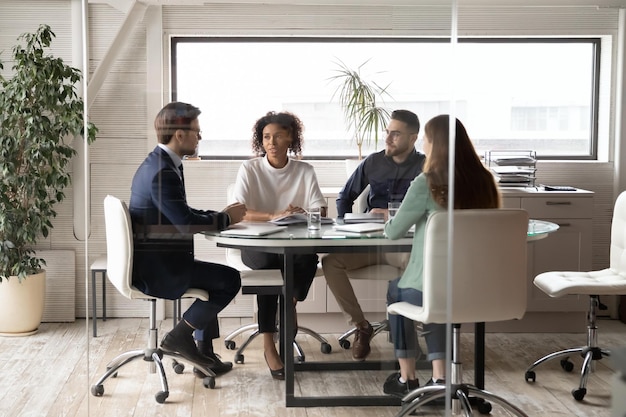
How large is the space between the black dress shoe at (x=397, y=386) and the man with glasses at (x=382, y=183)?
10.8 inches

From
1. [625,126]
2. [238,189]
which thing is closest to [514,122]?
[625,126]

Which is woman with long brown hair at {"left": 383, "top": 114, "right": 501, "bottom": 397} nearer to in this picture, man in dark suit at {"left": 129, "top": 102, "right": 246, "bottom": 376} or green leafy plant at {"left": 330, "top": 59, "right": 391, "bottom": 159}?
green leafy plant at {"left": 330, "top": 59, "right": 391, "bottom": 159}

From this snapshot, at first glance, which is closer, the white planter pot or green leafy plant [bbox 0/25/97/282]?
green leafy plant [bbox 0/25/97/282]

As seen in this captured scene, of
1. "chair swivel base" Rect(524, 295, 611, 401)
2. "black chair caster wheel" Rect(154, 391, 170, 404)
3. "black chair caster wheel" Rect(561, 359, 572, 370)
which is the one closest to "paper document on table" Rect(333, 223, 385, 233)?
"black chair caster wheel" Rect(154, 391, 170, 404)

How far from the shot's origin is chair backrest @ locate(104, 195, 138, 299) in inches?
101

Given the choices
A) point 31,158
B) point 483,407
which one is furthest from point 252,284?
point 31,158

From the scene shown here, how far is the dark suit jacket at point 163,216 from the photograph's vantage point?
2.52 metres

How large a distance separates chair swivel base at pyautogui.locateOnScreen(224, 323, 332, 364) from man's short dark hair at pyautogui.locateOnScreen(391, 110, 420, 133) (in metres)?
0.66

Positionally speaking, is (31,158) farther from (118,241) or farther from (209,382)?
(209,382)

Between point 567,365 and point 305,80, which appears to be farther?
point 567,365

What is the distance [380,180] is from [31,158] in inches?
56.8

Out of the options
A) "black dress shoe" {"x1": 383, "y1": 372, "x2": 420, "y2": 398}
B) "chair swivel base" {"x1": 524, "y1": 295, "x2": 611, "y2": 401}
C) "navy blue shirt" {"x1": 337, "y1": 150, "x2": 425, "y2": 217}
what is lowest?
"chair swivel base" {"x1": 524, "y1": 295, "x2": 611, "y2": 401}

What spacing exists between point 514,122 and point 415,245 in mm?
1661

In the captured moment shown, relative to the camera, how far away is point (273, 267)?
2.62m
